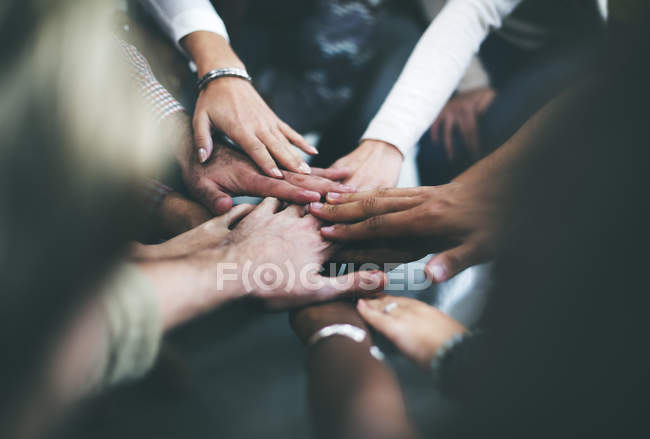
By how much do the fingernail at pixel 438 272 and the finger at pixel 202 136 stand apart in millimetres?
451

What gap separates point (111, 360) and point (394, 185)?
55cm

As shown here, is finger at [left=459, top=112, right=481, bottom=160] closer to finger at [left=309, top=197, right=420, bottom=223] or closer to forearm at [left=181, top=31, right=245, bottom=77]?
finger at [left=309, top=197, right=420, bottom=223]

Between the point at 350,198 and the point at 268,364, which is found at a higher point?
the point at 350,198

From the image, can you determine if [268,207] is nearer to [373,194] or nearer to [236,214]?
[236,214]

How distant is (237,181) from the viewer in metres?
0.61

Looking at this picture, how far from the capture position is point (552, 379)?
1.02 feet

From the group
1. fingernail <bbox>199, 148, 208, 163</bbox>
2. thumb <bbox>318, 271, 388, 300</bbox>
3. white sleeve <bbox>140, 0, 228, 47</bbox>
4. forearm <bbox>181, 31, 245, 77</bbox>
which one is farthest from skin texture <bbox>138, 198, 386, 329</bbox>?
white sleeve <bbox>140, 0, 228, 47</bbox>

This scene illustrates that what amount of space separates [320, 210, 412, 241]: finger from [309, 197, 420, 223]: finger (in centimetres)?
2

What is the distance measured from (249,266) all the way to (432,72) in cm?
58

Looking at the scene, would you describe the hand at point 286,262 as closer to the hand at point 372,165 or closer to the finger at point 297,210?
the finger at point 297,210

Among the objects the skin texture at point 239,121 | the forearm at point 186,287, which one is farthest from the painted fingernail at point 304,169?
the forearm at point 186,287

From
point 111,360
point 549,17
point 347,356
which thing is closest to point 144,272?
point 111,360

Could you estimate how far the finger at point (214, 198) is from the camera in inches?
22.5

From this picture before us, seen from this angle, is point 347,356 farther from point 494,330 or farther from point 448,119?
point 448,119
